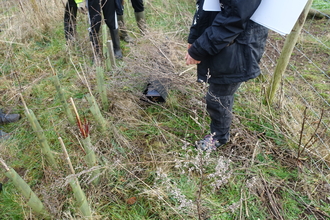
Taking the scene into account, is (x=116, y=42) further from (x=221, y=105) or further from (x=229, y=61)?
(x=229, y=61)

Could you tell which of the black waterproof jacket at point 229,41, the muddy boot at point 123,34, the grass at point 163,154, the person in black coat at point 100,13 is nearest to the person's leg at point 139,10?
the muddy boot at point 123,34

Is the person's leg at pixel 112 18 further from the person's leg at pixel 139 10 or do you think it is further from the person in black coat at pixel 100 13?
the person's leg at pixel 139 10

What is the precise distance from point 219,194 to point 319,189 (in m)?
0.78

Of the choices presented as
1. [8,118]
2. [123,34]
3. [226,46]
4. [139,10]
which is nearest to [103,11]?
[123,34]

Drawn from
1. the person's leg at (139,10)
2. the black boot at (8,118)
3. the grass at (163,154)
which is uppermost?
the person's leg at (139,10)

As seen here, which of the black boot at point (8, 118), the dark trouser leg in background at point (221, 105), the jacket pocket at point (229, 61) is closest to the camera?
the jacket pocket at point (229, 61)

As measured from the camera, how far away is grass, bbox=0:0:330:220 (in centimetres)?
163

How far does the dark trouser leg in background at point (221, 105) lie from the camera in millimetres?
1754

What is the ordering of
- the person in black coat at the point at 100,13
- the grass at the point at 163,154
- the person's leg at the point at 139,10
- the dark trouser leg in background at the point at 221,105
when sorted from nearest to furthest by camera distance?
the grass at the point at 163,154 → the dark trouser leg in background at the point at 221,105 → the person in black coat at the point at 100,13 → the person's leg at the point at 139,10

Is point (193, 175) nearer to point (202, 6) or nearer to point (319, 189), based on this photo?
point (319, 189)

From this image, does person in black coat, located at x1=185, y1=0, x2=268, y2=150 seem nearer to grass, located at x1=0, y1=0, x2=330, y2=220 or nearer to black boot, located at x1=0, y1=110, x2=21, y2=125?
grass, located at x1=0, y1=0, x2=330, y2=220

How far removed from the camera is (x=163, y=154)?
1950 millimetres

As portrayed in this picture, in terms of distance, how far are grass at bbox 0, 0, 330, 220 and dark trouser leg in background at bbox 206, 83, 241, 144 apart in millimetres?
166

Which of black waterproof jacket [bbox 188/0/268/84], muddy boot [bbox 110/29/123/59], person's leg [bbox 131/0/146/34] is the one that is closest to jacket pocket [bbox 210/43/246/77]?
black waterproof jacket [bbox 188/0/268/84]
